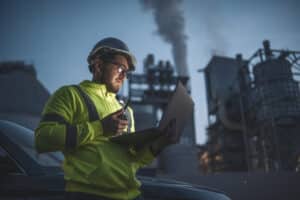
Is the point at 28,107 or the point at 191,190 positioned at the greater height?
the point at 28,107

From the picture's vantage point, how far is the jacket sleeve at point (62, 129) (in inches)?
49.4

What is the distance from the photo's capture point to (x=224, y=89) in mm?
19219

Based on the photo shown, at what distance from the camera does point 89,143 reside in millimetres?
1349

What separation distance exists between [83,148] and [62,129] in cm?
16

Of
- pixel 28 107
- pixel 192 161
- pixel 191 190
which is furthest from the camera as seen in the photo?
pixel 192 161

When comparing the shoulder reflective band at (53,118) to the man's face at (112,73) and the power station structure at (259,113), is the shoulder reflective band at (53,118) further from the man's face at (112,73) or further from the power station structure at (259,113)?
the power station structure at (259,113)

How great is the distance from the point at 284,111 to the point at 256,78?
2466mm

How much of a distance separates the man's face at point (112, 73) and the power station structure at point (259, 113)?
13.3m

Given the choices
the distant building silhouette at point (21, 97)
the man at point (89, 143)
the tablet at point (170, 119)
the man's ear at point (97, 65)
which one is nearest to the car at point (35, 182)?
the man at point (89, 143)

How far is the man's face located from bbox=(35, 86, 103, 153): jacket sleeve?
0.87ft

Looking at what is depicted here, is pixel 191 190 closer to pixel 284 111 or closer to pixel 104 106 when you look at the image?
pixel 104 106


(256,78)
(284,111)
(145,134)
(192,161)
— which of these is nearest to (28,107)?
(192,161)

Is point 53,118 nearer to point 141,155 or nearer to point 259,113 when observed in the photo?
point 141,155

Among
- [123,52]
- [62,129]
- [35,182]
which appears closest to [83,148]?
[62,129]
